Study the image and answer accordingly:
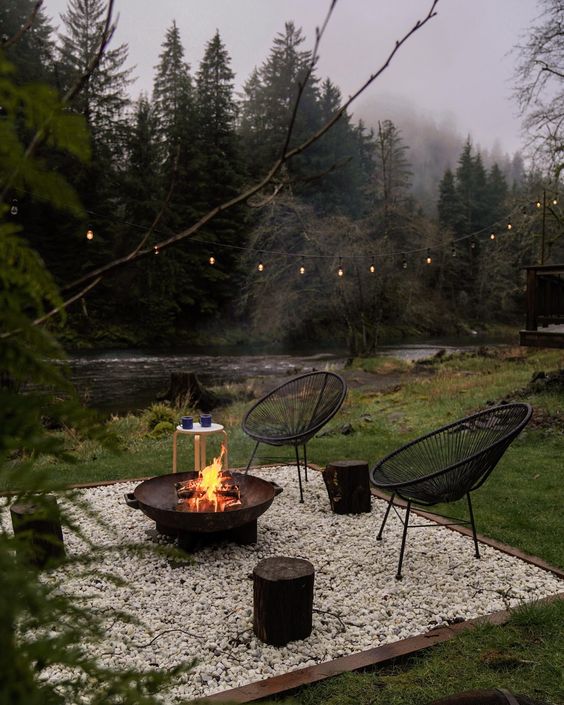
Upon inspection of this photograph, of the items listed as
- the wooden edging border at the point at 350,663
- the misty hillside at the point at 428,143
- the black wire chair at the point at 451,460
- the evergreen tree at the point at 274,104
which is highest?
the misty hillside at the point at 428,143

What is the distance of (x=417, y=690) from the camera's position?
6.92 ft

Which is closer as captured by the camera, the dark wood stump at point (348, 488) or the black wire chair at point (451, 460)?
the black wire chair at point (451, 460)

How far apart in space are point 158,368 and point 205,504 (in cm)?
1218

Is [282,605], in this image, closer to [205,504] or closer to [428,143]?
[205,504]

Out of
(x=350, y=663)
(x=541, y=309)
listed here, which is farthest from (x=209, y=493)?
(x=541, y=309)

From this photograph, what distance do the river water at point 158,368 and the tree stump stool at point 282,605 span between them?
785 cm

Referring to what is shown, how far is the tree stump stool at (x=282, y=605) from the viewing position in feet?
7.89

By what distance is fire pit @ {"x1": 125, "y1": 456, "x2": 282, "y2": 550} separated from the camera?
3062 millimetres

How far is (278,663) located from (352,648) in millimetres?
321

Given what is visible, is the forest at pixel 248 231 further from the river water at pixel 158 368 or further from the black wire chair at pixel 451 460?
the black wire chair at pixel 451 460

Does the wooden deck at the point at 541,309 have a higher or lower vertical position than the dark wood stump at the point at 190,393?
higher

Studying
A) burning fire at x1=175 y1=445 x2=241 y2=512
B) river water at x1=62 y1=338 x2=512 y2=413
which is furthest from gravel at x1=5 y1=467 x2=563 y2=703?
river water at x1=62 y1=338 x2=512 y2=413

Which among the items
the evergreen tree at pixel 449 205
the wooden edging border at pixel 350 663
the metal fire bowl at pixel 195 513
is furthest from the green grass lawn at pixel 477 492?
the evergreen tree at pixel 449 205

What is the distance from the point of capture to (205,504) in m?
3.31
